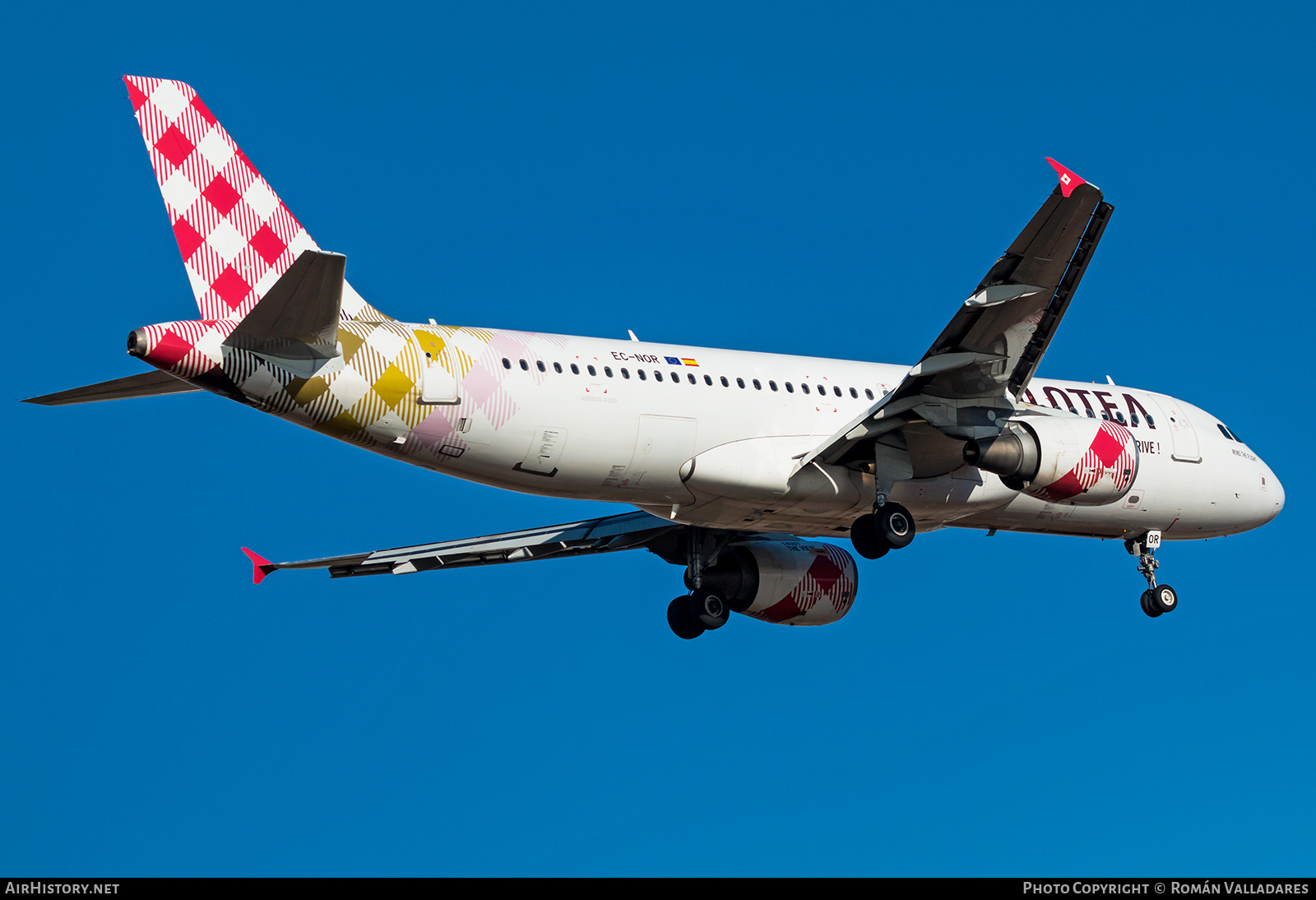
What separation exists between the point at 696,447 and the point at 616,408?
4.53 ft

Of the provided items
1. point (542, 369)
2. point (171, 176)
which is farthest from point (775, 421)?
point (171, 176)

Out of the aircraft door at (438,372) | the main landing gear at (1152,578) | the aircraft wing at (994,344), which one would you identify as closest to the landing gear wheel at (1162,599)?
the main landing gear at (1152,578)

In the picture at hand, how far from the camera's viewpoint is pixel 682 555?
27.2 m

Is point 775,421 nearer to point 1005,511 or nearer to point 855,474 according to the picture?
point 855,474

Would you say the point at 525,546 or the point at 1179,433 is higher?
the point at 1179,433

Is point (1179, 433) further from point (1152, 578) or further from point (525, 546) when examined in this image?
point (525, 546)

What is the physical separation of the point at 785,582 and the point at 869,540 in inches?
159

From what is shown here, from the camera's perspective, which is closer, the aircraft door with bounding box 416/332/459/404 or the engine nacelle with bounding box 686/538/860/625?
the aircraft door with bounding box 416/332/459/404

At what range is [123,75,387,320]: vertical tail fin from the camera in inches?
823

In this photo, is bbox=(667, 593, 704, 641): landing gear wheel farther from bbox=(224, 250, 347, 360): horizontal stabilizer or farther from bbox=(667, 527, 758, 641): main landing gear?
bbox=(224, 250, 347, 360): horizontal stabilizer

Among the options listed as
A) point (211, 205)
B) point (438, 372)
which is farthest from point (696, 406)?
point (211, 205)

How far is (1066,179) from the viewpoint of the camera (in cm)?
1961

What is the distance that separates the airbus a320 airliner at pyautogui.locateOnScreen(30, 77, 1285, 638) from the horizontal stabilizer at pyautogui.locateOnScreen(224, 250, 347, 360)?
0.10 ft

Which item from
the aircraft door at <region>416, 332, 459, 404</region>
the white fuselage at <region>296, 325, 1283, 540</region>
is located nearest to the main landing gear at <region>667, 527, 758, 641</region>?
the white fuselage at <region>296, 325, 1283, 540</region>
